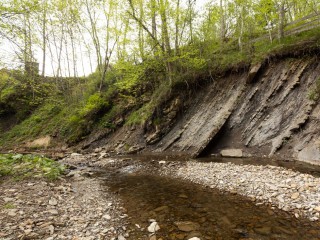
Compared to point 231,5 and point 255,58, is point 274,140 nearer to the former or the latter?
point 255,58

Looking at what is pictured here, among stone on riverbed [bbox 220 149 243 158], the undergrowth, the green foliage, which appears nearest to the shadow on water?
the green foliage

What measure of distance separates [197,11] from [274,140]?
12.7 m

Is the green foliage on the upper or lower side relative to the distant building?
lower

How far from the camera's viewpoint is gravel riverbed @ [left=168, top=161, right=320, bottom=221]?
212 inches

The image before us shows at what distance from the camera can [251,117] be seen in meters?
12.0

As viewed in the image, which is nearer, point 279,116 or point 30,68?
point 30,68

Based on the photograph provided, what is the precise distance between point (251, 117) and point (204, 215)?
8121mm

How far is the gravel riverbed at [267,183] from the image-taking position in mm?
5395

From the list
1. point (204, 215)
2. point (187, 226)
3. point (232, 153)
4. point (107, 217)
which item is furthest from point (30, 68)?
point (232, 153)

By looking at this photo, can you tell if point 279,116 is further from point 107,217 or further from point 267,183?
point 107,217

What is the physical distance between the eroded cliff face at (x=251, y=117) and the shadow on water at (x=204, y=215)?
4.30 metres

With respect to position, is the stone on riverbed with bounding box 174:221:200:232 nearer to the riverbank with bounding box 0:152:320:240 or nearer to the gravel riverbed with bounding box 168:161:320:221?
the riverbank with bounding box 0:152:320:240

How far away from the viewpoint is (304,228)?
452cm

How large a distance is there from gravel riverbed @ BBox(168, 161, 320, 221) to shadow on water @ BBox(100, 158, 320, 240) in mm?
374
